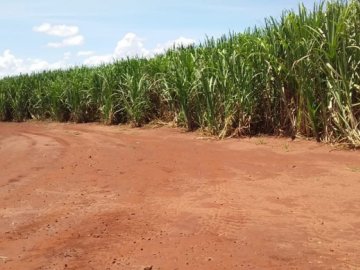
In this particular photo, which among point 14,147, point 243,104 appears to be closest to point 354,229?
point 243,104

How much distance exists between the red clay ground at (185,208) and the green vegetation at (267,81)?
0.68 meters

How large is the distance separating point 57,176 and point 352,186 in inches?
145

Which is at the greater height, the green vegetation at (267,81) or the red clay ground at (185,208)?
the green vegetation at (267,81)

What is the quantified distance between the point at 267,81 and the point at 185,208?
4461 millimetres

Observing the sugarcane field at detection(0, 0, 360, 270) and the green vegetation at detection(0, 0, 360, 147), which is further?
the green vegetation at detection(0, 0, 360, 147)

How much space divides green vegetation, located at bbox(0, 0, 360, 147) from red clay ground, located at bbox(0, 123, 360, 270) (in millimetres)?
678

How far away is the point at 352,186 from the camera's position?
5.09m

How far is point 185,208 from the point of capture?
15.1ft

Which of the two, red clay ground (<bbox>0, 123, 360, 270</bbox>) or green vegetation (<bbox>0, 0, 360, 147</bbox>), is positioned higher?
green vegetation (<bbox>0, 0, 360, 147</bbox>)

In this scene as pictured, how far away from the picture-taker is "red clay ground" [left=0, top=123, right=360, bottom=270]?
3387 mm

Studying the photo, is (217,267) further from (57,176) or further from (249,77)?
(249,77)

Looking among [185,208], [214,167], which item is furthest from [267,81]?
[185,208]

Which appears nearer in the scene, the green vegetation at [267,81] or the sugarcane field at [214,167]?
the sugarcane field at [214,167]

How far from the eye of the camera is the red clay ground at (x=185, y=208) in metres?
3.39
